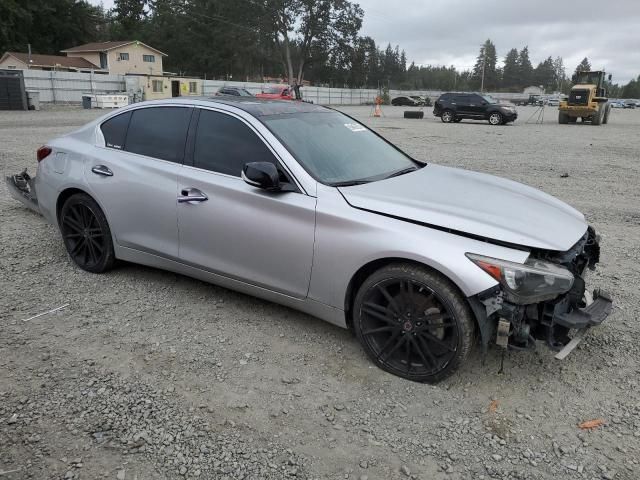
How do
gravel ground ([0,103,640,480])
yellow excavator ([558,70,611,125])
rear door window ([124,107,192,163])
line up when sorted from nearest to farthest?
gravel ground ([0,103,640,480]), rear door window ([124,107,192,163]), yellow excavator ([558,70,611,125])

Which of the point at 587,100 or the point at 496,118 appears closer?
the point at 587,100

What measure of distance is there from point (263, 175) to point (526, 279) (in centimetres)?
170

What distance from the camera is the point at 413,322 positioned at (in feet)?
10.3

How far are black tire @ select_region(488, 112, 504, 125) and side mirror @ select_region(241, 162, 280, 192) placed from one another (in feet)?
91.9

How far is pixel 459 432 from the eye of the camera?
9.23 feet

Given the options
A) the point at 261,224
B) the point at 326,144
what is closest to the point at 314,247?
the point at 261,224

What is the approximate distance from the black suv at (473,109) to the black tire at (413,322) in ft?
92.4

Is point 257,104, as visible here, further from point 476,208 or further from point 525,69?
point 525,69

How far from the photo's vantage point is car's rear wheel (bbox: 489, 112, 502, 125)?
2894 cm

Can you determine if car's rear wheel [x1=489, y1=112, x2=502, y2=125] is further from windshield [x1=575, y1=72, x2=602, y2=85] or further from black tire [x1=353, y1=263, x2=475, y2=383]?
black tire [x1=353, y1=263, x2=475, y2=383]

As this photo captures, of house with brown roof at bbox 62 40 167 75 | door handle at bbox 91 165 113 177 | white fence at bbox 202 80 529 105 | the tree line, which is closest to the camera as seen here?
door handle at bbox 91 165 113 177

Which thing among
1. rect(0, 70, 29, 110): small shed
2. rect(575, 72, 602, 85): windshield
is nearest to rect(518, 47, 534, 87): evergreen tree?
rect(575, 72, 602, 85): windshield

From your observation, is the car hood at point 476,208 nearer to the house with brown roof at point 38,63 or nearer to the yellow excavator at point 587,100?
the yellow excavator at point 587,100

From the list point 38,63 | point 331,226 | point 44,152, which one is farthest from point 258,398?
point 38,63
